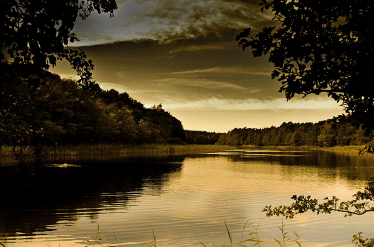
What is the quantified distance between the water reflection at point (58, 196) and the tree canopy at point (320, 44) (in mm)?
8569

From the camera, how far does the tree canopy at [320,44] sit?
5.13 metres

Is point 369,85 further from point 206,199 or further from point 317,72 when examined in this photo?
point 206,199

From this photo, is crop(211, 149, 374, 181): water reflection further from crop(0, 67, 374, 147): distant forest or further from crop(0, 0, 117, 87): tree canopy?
crop(0, 0, 117, 87): tree canopy

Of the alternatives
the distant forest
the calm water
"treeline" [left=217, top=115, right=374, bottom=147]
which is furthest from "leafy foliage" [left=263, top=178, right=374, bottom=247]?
"treeline" [left=217, top=115, right=374, bottom=147]

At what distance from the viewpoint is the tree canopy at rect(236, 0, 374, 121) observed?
202 inches

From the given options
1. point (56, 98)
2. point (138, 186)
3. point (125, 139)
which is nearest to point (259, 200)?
point (138, 186)

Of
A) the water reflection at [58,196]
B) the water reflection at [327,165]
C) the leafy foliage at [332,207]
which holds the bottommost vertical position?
the water reflection at [327,165]

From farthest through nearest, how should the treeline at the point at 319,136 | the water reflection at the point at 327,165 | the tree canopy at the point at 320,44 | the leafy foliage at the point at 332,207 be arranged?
the treeline at the point at 319,136 < the water reflection at the point at 327,165 < the leafy foliage at the point at 332,207 < the tree canopy at the point at 320,44

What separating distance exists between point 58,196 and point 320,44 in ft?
52.4

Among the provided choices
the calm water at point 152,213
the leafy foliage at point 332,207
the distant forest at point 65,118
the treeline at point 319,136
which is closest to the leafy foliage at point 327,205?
the leafy foliage at point 332,207

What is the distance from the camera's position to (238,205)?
15.8m

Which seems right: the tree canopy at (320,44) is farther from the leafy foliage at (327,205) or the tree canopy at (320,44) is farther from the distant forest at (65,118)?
the leafy foliage at (327,205)

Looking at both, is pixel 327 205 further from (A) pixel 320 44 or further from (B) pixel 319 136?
(B) pixel 319 136

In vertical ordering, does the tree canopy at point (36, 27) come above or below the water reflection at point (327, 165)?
above
